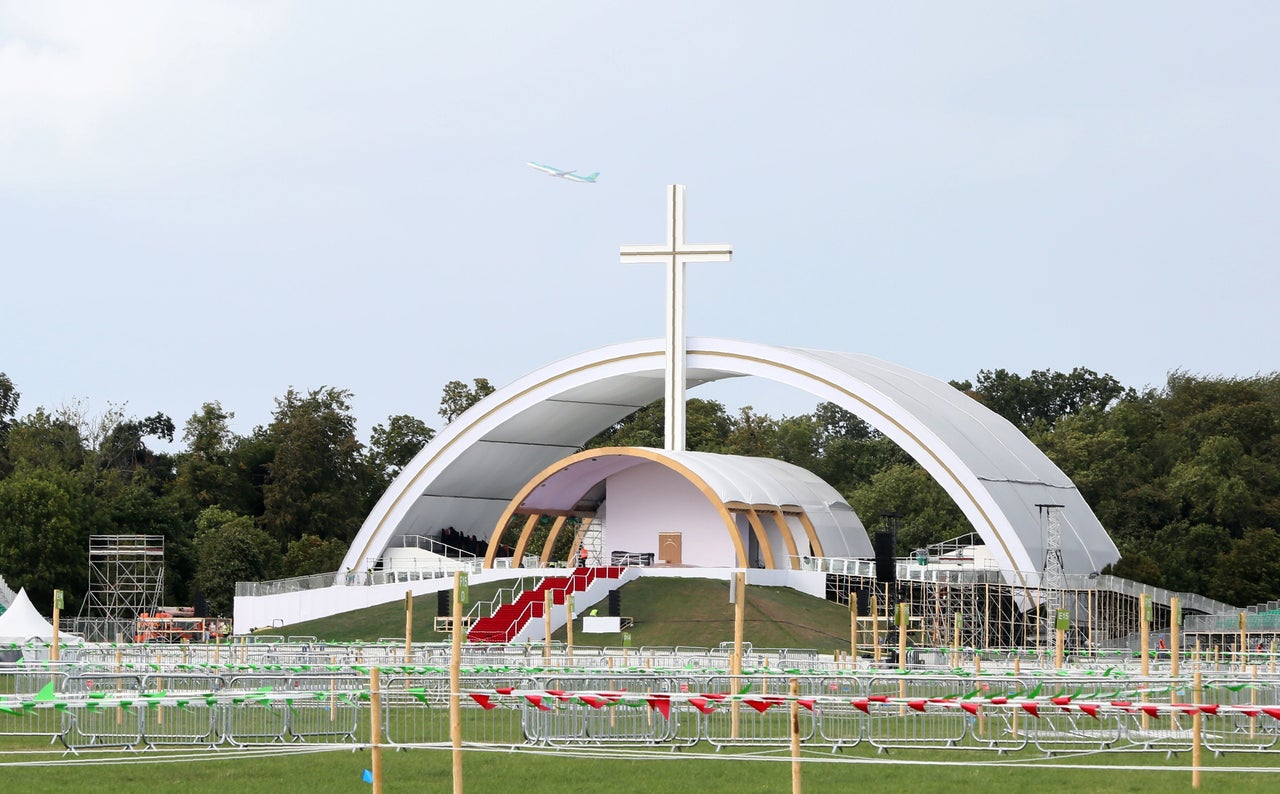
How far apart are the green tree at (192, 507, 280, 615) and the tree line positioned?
0.09m

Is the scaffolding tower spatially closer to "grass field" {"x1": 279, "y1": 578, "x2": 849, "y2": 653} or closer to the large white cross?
"grass field" {"x1": 279, "y1": 578, "x2": 849, "y2": 653}

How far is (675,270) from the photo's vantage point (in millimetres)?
67125

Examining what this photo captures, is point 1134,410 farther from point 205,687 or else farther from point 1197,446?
point 205,687

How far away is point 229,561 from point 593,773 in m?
60.7

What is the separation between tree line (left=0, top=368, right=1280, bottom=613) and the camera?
7425 cm

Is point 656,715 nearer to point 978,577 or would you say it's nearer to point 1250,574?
point 978,577

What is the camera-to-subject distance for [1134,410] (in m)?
97.5

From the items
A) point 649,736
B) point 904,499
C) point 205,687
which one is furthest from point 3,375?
point 649,736

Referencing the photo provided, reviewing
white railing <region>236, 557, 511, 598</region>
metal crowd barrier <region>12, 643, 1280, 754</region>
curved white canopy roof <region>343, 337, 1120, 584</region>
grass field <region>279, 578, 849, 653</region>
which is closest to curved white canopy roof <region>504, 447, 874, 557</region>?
curved white canopy roof <region>343, 337, 1120, 584</region>

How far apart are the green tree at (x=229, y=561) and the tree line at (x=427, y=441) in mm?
86

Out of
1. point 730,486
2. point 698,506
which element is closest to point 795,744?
point 730,486

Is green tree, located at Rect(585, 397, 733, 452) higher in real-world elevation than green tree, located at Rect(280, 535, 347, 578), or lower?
higher

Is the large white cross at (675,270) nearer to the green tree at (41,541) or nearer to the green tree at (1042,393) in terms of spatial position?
the green tree at (41,541)

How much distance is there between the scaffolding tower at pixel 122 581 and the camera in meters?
70.1
